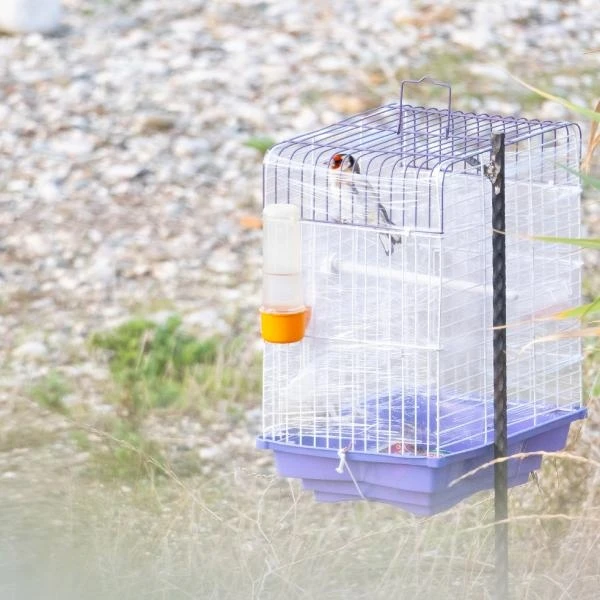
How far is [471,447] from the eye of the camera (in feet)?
10.3

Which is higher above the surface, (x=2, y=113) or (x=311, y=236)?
(x=311, y=236)

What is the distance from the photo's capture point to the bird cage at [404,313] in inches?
121

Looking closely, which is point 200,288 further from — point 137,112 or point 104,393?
point 137,112

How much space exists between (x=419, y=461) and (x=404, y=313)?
1.05ft

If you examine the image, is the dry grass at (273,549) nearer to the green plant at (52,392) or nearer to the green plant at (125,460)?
the green plant at (125,460)

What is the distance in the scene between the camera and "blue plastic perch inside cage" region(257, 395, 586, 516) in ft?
9.92

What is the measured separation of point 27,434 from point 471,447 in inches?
65.9

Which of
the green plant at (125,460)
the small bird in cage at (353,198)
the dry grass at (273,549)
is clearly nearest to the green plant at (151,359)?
the green plant at (125,460)

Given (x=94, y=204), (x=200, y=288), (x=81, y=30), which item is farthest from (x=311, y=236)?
(x=81, y=30)

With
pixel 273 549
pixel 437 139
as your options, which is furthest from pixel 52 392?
pixel 437 139

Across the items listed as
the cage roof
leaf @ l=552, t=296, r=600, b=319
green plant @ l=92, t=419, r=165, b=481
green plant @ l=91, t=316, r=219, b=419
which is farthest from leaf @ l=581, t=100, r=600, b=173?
green plant @ l=91, t=316, r=219, b=419

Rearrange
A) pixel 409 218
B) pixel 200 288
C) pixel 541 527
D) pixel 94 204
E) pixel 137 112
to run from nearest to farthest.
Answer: pixel 409 218
pixel 541 527
pixel 200 288
pixel 94 204
pixel 137 112

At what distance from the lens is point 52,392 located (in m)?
4.58

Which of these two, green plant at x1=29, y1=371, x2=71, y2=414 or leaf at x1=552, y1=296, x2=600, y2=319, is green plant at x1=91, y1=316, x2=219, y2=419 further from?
leaf at x1=552, y1=296, x2=600, y2=319
